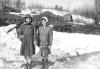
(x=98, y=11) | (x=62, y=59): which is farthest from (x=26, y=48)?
(x=98, y=11)

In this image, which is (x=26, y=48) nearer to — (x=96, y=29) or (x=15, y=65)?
(x=15, y=65)

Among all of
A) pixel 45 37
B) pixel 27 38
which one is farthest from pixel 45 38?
pixel 27 38

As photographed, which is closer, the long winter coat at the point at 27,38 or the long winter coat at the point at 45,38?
the long winter coat at the point at 27,38

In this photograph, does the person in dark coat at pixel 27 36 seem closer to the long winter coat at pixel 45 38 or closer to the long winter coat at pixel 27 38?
the long winter coat at pixel 27 38

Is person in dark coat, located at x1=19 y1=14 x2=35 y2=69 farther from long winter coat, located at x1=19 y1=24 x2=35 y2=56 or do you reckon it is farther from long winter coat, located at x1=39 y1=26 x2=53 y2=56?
long winter coat, located at x1=39 y1=26 x2=53 y2=56

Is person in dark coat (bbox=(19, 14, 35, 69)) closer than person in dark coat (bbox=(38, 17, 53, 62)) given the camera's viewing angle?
Yes

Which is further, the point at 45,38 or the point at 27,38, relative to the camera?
the point at 45,38

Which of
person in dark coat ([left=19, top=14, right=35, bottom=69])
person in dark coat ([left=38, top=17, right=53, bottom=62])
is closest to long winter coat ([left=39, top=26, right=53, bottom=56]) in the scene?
person in dark coat ([left=38, top=17, right=53, bottom=62])

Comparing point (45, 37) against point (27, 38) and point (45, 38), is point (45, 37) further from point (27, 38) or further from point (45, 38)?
point (27, 38)

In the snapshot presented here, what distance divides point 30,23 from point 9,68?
1.96 m

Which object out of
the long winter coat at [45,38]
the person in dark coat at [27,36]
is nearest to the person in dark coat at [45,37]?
the long winter coat at [45,38]

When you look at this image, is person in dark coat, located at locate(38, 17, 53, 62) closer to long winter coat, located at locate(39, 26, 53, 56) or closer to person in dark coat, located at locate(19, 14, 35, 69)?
long winter coat, located at locate(39, 26, 53, 56)

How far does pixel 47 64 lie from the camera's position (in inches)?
245

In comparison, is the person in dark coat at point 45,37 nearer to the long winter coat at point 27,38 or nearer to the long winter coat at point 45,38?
the long winter coat at point 45,38
